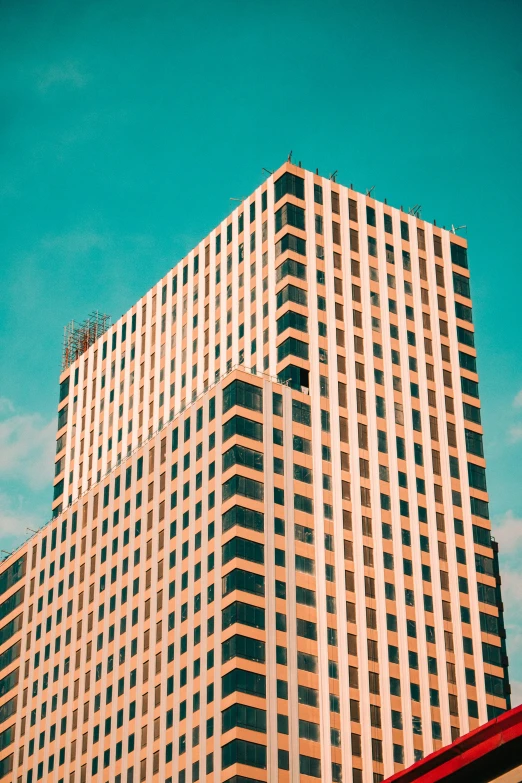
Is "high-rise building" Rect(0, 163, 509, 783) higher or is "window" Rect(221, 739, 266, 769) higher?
"high-rise building" Rect(0, 163, 509, 783)

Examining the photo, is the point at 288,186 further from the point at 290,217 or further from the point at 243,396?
the point at 243,396

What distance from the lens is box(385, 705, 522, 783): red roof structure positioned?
1200 inches

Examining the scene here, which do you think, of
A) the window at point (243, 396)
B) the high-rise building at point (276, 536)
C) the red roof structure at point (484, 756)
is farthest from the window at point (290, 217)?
the red roof structure at point (484, 756)

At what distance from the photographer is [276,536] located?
417 feet

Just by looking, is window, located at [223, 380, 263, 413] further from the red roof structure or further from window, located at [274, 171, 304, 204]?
the red roof structure

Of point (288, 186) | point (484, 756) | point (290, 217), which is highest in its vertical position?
point (288, 186)

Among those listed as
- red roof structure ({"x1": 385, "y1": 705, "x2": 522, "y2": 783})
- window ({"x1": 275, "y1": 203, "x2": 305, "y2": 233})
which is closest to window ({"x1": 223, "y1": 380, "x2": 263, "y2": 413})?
window ({"x1": 275, "y1": 203, "x2": 305, "y2": 233})

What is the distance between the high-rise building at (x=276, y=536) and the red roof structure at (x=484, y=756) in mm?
85072

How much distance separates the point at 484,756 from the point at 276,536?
3799 inches

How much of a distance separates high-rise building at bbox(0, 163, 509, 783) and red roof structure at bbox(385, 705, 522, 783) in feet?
279

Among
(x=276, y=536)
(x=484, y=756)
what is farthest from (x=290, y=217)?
(x=484, y=756)

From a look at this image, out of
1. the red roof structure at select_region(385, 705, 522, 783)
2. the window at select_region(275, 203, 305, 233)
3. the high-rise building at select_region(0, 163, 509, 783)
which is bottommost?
the red roof structure at select_region(385, 705, 522, 783)

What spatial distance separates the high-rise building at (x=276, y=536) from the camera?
123 metres

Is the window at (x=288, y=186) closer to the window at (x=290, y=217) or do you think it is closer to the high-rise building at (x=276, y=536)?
the high-rise building at (x=276, y=536)
